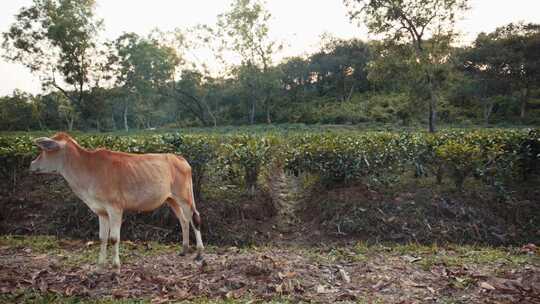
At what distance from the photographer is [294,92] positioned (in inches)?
2057

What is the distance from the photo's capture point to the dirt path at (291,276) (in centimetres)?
400

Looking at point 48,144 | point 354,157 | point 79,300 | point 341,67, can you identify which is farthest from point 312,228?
point 341,67

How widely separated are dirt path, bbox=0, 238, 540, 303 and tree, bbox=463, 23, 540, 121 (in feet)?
116

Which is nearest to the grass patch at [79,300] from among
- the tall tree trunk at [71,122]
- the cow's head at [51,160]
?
the cow's head at [51,160]

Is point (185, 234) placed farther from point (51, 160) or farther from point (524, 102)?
point (524, 102)

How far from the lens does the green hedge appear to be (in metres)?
7.86

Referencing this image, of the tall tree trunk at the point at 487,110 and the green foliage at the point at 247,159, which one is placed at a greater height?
the tall tree trunk at the point at 487,110

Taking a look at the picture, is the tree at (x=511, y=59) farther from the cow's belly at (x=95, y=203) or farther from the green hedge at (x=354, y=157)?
the cow's belly at (x=95, y=203)

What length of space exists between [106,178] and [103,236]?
841 millimetres

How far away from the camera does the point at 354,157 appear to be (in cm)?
799

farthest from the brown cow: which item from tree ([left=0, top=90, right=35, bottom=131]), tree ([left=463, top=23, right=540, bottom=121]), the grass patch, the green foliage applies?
tree ([left=0, top=90, right=35, bottom=131])

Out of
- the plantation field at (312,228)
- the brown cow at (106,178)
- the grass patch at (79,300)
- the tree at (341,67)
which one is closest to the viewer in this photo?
the grass patch at (79,300)

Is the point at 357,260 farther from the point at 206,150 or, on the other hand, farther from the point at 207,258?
the point at 206,150

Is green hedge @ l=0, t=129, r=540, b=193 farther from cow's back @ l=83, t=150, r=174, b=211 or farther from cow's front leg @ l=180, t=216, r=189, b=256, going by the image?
cow's back @ l=83, t=150, r=174, b=211
